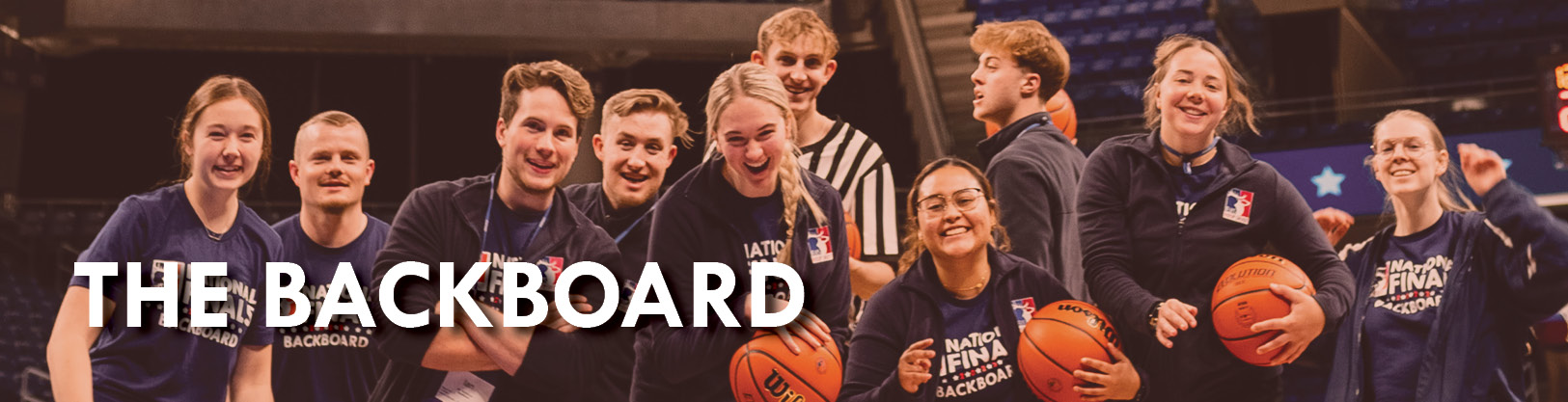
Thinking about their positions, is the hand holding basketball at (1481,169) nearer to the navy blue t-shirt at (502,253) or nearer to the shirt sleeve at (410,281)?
the navy blue t-shirt at (502,253)

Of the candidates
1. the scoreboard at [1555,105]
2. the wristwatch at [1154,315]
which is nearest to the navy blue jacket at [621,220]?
the wristwatch at [1154,315]

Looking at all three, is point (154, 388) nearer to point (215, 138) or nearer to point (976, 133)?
point (215, 138)

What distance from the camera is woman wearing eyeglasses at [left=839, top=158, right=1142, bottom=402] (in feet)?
14.8

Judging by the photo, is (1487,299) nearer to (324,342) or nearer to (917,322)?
(917,322)

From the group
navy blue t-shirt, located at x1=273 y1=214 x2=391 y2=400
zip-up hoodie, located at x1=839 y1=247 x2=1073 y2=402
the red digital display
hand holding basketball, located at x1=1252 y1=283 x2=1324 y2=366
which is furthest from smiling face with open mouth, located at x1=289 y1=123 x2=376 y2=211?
the red digital display

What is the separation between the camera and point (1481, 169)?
457 cm

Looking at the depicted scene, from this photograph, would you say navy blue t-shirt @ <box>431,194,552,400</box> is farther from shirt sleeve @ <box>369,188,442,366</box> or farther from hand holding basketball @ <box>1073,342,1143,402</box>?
hand holding basketball @ <box>1073,342,1143,402</box>

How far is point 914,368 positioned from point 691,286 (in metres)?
0.80

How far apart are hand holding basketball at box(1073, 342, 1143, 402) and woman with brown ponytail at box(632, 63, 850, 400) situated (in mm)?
857

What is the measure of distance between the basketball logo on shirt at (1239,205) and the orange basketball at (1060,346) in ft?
1.85

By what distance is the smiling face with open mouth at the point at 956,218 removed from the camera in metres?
4.55

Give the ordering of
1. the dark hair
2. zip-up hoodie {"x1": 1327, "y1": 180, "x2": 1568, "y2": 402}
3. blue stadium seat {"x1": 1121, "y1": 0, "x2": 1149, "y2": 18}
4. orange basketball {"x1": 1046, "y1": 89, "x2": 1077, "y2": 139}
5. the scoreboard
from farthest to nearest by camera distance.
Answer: blue stadium seat {"x1": 1121, "y1": 0, "x2": 1149, "y2": 18} → the scoreboard → orange basketball {"x1": 1046, "y1": 89, "x2": 1077, "y2": 139} → the dark hair → zip-up hoodie {"x1": 1327, "y1": 180, "x2": 1568, "y2": 402}

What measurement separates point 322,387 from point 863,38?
5.95m

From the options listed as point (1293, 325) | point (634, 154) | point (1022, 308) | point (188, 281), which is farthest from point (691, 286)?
point (1293, 325)
